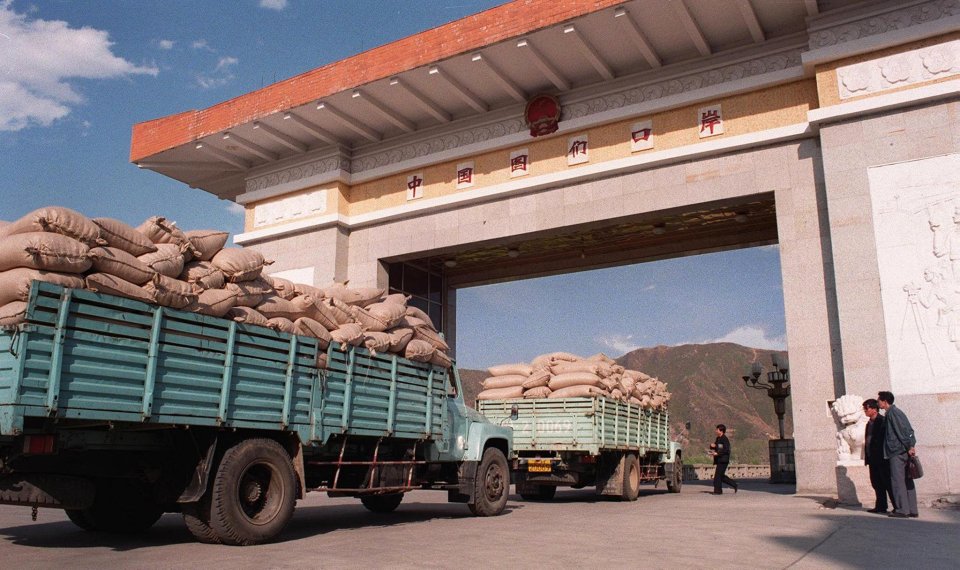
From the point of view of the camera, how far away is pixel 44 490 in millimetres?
5965

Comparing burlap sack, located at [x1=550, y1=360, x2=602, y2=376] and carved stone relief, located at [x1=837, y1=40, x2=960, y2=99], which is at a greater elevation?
carved stone relief, located at [x1=837, y1=40, x2=960, y2=99]

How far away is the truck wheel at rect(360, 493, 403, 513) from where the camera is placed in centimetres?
1085

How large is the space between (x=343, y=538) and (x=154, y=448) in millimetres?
2111

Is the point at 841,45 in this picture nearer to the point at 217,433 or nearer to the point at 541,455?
the point at 541,455

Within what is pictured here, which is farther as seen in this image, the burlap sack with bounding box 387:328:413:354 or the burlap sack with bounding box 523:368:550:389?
the burlap sack with bounding box 523:368:550:389

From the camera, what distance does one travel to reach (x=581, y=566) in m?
5.89

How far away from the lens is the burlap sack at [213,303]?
22.2 ft

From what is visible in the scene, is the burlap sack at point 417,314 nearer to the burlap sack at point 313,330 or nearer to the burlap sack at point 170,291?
the burlap sack at point 313,330

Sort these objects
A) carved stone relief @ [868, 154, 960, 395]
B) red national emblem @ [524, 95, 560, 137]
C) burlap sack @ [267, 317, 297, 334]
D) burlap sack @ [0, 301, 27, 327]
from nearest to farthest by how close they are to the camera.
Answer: burlap sack @ [0, 301, 27, 327], burlap sack @ [267, 317, 297, 334], carved stone relief @ [868, 154, 960, 395], red national emblem @ [524, 95, 560, 137]

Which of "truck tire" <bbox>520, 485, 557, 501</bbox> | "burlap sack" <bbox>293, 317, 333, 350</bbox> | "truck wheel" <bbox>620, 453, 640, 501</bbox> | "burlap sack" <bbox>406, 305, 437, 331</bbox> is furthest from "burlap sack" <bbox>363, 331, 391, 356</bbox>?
"truck wheel" <bbox>620, 453, 640, 501</bbox>

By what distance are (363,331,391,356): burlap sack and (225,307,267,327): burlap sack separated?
4.78 ft

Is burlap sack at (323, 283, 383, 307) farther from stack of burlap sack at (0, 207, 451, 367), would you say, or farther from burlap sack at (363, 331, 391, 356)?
burlap sack at (363, 331, 391, 356)

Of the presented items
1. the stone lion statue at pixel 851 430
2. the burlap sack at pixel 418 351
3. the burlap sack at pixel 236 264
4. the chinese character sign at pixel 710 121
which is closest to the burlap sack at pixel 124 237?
the burlap sack at pixel 236 264

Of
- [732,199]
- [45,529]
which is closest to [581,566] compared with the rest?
[45,529]
